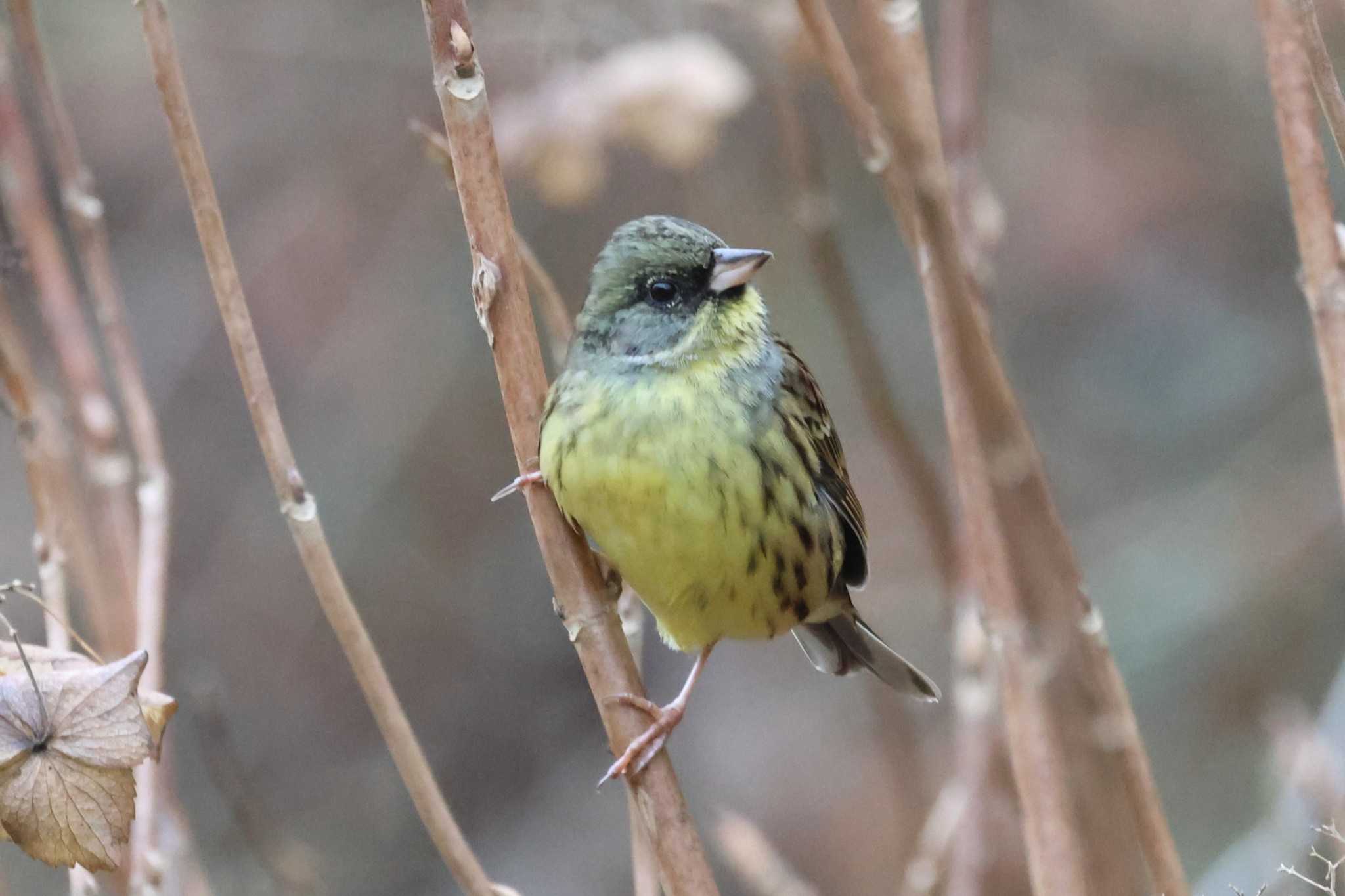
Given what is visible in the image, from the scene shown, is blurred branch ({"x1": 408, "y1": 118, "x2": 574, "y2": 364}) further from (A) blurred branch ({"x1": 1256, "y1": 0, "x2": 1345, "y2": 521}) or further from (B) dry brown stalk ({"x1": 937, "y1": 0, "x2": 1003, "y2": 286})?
(A) blurred branch ({"x1": 1256, "y1": 0, "x2": 1345, "y2": 521})

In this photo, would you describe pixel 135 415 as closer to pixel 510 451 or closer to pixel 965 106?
pixel 965 106

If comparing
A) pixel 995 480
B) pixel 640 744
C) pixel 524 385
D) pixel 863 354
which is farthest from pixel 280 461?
pixel 863 354

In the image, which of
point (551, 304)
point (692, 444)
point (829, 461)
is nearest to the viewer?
point (551, 304)

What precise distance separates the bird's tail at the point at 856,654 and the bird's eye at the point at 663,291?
2.77 feet

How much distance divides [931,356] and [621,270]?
3.98 m

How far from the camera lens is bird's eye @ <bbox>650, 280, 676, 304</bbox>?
7.72 feet

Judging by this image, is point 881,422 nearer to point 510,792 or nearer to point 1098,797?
point 1098,797

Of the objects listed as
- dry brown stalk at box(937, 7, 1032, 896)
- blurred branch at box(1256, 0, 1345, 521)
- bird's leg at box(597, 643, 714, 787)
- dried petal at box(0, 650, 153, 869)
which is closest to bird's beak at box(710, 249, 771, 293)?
dry brown stalk at box(937, 7, 1032, 896)

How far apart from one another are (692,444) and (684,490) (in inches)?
3.1

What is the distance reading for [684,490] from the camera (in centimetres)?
223

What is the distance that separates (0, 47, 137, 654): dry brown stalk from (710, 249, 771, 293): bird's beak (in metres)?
1.01

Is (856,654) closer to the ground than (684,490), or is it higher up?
closer to the ground

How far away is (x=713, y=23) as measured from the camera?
5.04 meters

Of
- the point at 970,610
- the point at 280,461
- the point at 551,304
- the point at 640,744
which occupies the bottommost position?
the point at 970,610
